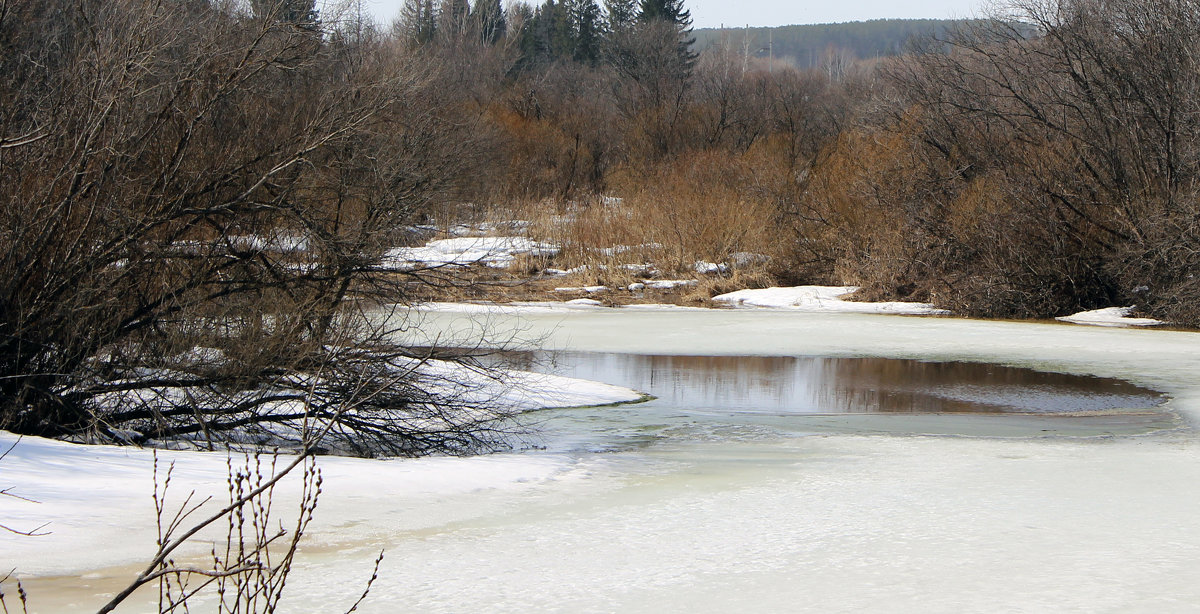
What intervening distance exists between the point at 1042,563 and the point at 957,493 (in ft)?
5.47

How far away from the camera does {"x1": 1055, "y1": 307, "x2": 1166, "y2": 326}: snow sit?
2038 cm

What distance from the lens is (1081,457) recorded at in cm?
877

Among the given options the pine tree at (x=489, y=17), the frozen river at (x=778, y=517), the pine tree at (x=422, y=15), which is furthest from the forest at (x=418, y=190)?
the pine tree at (x=489, y=17)

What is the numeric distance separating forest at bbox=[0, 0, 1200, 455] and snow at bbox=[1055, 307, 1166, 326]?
0.30 m

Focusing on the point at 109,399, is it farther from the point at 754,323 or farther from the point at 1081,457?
the point at 754,323

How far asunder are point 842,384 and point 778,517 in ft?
24.2

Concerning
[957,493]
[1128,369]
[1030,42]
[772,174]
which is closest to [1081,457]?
[957,493]

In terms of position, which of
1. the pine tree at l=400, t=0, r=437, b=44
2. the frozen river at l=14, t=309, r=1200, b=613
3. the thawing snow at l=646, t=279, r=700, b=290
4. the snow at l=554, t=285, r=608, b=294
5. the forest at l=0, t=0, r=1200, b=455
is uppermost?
the pine tree at l=400, t=0, r=437, b=44

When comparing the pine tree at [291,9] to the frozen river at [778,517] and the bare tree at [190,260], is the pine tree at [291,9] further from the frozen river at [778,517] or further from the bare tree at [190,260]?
the frozen river at [778,517]

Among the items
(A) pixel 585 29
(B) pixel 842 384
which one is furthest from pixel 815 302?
(A) pixel 585 29

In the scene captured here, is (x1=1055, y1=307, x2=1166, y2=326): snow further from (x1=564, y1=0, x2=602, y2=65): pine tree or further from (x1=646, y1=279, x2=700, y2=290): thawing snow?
(x1=564, y1=0, x2=602, y2=65): pine tree

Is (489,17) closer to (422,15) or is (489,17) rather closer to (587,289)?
(422,15)

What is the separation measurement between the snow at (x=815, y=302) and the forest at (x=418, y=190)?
574mm

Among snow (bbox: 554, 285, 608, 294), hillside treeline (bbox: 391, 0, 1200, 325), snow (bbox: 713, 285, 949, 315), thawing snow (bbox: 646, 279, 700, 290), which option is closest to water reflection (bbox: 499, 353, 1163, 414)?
snow (bbox: 713, 285, 949, 315)
